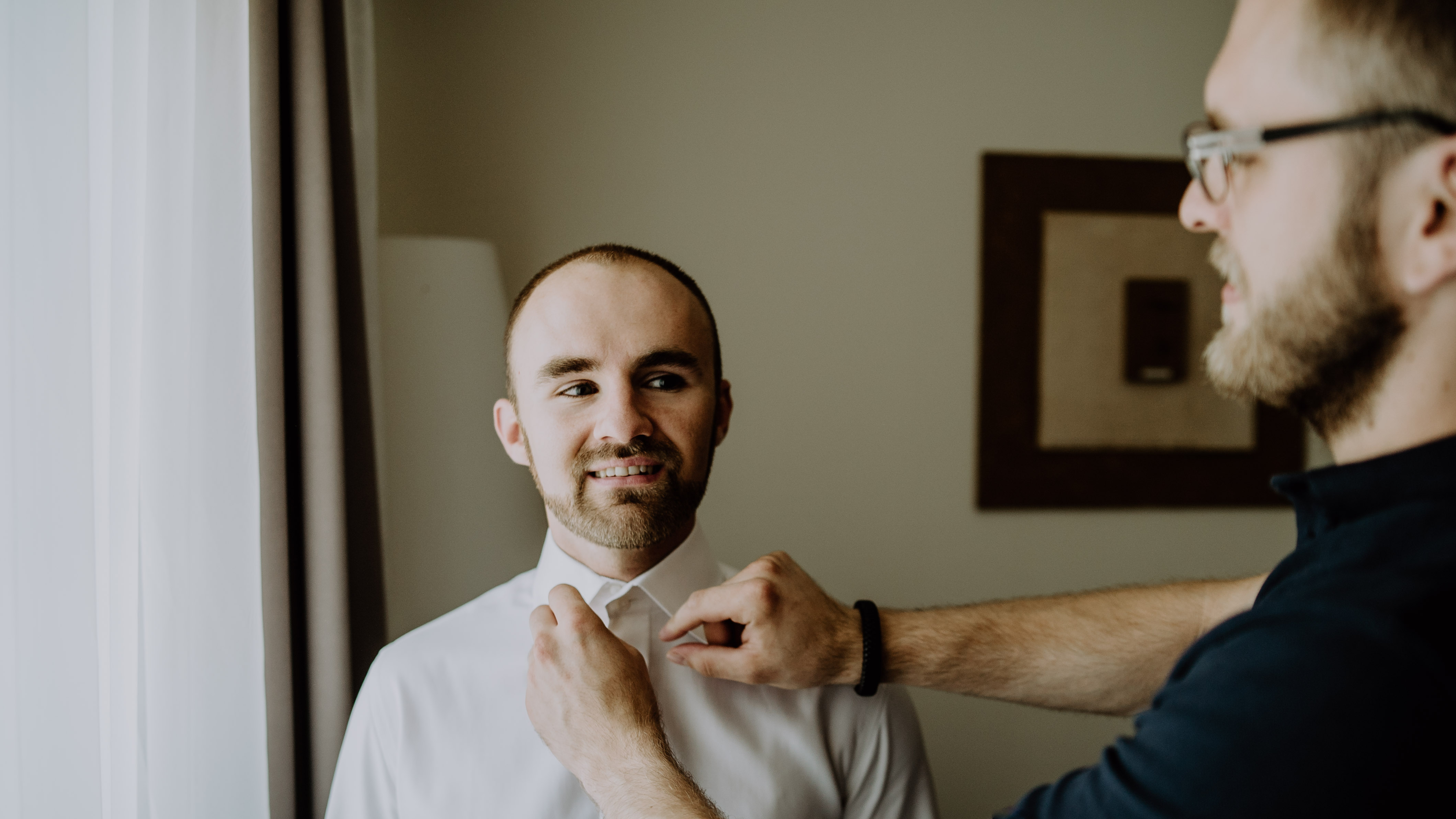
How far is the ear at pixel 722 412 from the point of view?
1392 millimetres

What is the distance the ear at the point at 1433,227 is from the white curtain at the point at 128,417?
1.40 m

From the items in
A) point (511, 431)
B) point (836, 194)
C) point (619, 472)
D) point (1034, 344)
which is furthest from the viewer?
point (1034, 344)

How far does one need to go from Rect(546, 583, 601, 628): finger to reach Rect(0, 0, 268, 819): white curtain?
1.74 ft

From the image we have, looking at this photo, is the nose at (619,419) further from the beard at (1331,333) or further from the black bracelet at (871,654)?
the beard at (1331,333)

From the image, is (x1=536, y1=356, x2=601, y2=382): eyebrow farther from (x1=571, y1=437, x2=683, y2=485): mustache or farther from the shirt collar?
the shirt collar

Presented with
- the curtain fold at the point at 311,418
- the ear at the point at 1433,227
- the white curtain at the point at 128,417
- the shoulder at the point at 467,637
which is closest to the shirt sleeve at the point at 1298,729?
the ear at the point at 1433,227

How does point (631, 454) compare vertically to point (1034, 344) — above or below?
below

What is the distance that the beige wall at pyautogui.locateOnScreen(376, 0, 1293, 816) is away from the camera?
2.44m

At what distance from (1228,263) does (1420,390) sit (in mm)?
217

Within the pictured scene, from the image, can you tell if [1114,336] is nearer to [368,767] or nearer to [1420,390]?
[1420,390]

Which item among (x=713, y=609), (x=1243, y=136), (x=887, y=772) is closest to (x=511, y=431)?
(x=713, y=609)

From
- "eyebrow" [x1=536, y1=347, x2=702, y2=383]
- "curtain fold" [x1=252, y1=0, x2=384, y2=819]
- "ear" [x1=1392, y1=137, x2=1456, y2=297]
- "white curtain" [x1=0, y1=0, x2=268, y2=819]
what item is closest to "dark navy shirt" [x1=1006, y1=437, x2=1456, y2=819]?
"ear" [x1=1392, y1=137, x2=1456, y2=297]

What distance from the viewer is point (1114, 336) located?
2.72 meters

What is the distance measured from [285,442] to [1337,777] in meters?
1.48
